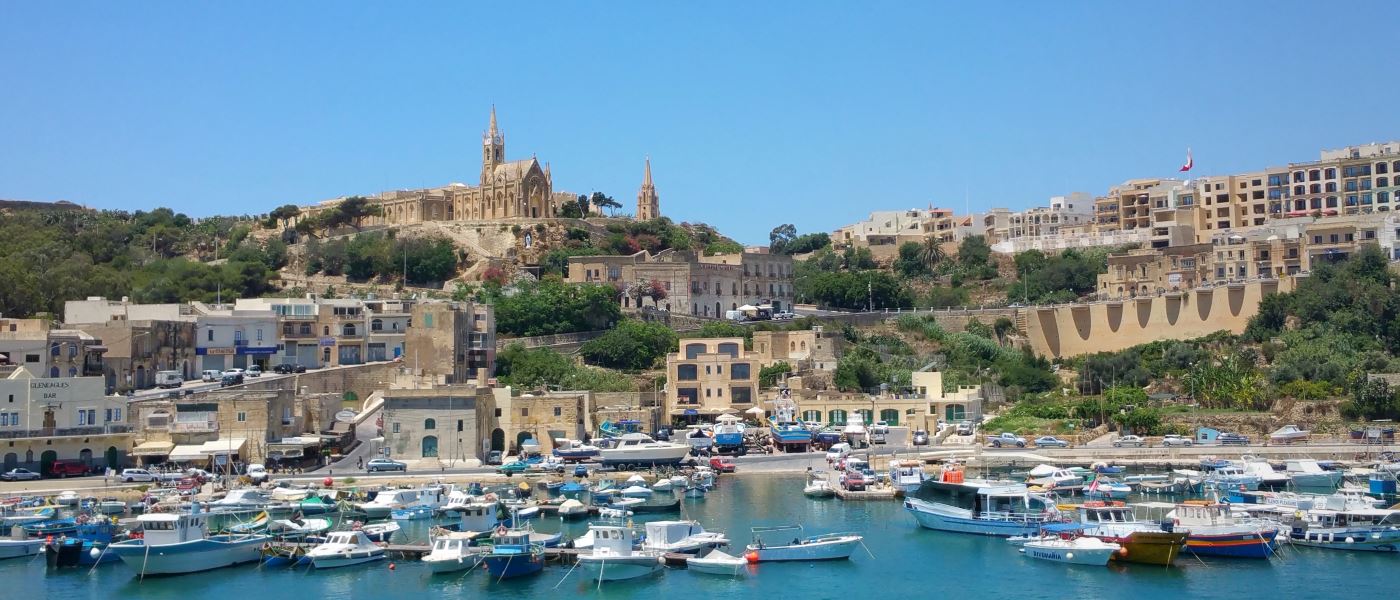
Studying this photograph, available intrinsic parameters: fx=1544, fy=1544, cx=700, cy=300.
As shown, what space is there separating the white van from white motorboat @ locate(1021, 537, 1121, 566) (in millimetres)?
32913

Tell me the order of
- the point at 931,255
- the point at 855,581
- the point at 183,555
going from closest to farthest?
the point at 855,581 → the point at 183,555 → the point at 931,255

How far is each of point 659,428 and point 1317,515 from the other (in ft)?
85.8

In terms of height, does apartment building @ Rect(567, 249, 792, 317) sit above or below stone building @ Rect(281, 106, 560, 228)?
below

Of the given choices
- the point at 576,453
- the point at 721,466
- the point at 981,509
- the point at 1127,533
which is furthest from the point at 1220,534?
the point at 576,453

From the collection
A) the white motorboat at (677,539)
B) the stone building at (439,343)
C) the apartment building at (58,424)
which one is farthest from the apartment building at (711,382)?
the white motorboat at (677,539)

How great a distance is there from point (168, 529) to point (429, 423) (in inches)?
579

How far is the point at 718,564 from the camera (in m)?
32.6

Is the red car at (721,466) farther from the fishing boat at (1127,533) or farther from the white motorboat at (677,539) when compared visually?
the fishing boat at (1127,533)

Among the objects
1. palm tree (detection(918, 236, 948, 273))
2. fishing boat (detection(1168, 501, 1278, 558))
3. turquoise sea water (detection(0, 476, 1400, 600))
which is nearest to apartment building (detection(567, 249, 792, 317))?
palm tree (detection(918, 236, 948, 273))

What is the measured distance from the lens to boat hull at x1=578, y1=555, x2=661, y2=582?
A: 3244 cm

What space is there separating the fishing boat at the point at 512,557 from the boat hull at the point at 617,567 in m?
Answer: 1.00

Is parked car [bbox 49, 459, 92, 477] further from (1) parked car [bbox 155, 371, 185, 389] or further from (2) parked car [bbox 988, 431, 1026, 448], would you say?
(2) parked car [bbox 988, 431, 1026, 448]

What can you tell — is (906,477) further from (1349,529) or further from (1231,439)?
(1231,439)

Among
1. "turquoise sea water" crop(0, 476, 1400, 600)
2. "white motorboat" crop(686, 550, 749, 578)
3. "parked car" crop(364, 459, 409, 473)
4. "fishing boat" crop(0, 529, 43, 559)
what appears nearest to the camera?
"turquoise sea water" crop(0, 476, 1400, 600)
